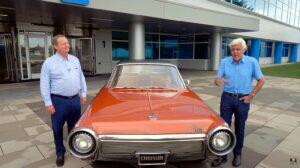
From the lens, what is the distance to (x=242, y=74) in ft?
11.7

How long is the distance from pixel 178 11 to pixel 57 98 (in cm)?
938

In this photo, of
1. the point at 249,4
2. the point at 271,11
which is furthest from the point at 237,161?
the point at 271,11

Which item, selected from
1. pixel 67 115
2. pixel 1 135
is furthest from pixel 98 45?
pixel 67 115

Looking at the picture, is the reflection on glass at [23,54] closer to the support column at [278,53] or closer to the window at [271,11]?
the window at [271,11]

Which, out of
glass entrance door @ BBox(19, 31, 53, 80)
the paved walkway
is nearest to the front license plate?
the paved walkway

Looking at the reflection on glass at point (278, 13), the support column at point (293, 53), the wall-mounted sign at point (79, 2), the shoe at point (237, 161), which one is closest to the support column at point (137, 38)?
the wall-mounted sign at point (79, 2)

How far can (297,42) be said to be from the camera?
3738 centimetres

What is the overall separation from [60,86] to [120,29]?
14.4 m

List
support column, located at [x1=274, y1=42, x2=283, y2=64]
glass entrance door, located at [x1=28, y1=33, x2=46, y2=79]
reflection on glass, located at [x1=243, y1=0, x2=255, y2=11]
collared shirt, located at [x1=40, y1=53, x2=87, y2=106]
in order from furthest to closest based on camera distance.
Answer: support column, located at [x1=274, y1=42, x2=283, y2=64] → reflection on glass, located at [x1=243, y1=0, x2=255, y2=11] → glass entrance door, located at [x1=28, y1=33, x2=46, y2=79] → collared shirt, located at [x1=40, y1=53, x2=87, y2=106]

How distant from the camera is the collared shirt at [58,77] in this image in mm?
3373

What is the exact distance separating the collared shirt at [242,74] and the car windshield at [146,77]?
84 centimetres

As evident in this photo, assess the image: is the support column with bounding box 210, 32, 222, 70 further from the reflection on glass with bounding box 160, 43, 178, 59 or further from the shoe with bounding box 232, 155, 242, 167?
the shoe with bounding box 232, 155, 242, 167

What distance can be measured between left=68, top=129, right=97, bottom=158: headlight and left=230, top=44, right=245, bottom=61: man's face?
2316 mm

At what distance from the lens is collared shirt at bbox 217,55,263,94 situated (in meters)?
3.57
